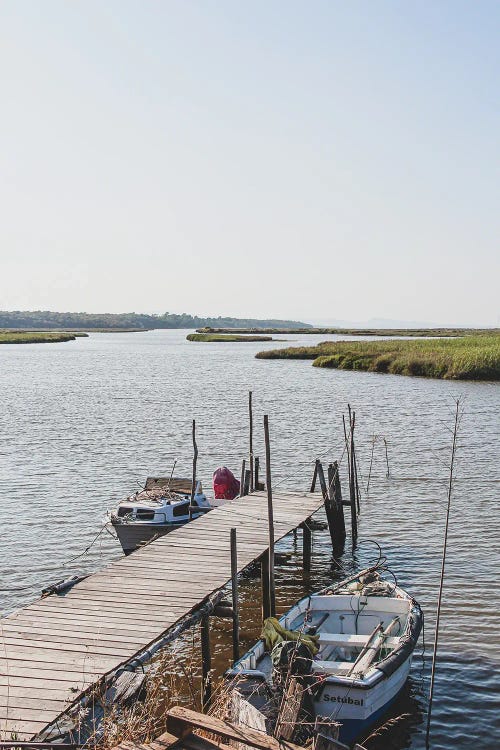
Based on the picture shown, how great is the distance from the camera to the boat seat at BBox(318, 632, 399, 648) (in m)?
13.7

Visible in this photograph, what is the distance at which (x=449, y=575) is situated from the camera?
18.9 meters

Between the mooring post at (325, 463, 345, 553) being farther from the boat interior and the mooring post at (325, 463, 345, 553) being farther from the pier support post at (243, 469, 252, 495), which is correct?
the boat interior

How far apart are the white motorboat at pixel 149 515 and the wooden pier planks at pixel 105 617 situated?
119 cm

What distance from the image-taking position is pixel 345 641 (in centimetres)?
1378

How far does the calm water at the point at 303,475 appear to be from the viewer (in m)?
15.5

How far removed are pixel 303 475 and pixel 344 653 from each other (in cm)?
1604

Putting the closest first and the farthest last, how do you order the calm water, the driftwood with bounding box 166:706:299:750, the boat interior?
the driftwood with bounding box 166:706:299:750 → the boat interior → the calm water

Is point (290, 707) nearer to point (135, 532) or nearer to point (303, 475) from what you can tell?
point (135, 532)

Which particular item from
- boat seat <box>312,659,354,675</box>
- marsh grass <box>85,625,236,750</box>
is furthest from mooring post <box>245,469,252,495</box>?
boat seat <box>312,659,354,675</box>

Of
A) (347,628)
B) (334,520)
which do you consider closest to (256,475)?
(334,520)

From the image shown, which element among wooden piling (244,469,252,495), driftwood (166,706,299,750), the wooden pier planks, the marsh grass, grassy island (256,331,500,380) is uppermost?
grassy island (256,331,500,380)

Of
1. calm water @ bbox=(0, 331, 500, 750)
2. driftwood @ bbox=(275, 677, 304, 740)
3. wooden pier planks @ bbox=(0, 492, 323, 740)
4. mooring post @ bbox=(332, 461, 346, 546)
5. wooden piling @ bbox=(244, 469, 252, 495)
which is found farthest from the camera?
wooden piling @ bbox=(244, 469, 252, 495)

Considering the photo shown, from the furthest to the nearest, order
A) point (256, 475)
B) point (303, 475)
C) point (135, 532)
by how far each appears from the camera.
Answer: point (303, 475), point (256, 475), point (135, 532)

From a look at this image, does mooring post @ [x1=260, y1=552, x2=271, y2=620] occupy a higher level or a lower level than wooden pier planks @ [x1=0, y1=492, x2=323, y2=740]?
lower
